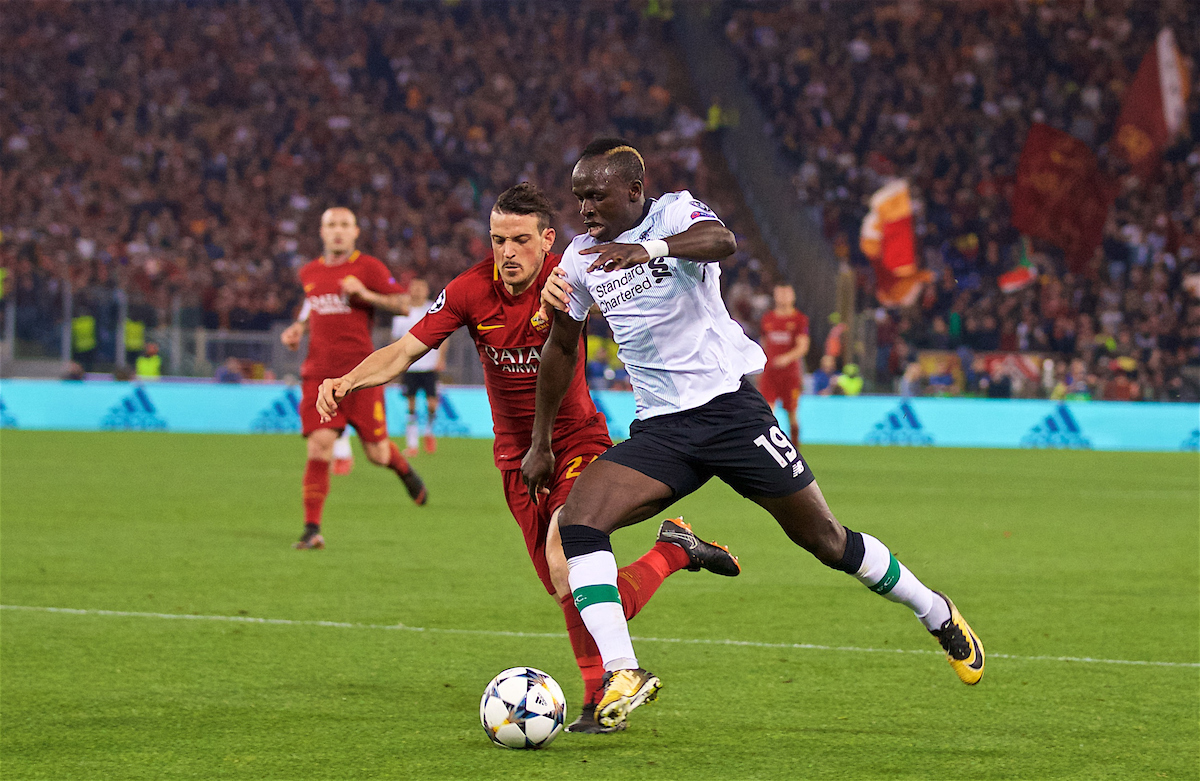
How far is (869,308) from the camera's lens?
25.5m

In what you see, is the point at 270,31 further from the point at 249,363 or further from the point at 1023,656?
the point at 1023,656

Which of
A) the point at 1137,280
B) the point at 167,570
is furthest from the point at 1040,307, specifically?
the point at 167,570

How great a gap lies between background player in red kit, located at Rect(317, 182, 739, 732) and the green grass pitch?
1.54 feet

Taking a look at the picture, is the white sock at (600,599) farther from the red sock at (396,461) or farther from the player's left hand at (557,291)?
the red sock at (396,461)

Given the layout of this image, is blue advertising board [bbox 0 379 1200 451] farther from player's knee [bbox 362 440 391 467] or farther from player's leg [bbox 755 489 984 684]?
player's leg [bbox 755 489 984 684]

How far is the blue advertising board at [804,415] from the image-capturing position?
2111 cm

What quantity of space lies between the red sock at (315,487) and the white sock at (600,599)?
17.2ft

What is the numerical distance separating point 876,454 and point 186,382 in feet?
35.4

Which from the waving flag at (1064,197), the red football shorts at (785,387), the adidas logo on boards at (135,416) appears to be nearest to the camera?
the red football shorts at (785,387)

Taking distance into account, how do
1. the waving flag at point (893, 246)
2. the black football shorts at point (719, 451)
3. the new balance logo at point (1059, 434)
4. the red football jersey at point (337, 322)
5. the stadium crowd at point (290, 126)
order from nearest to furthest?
1. the black football shorts at point (719, 451)
2. the red football jersey at point (337, 322)
3. the new balance logo at point (1059, 434)
4. the waving flag at point (893, 246)
5. the stadium crowd at point (290, 126)

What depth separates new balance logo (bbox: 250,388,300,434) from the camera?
22.1 metres

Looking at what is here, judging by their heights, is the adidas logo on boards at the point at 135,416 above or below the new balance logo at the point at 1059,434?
below

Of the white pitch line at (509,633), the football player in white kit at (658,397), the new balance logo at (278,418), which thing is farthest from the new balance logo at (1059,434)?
the football player in white kit at (658,397)

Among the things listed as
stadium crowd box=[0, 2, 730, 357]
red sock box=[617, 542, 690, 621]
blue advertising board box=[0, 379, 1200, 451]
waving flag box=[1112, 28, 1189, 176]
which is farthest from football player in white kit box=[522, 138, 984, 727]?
waving flag box=[1112, 28, 1189, 176]
